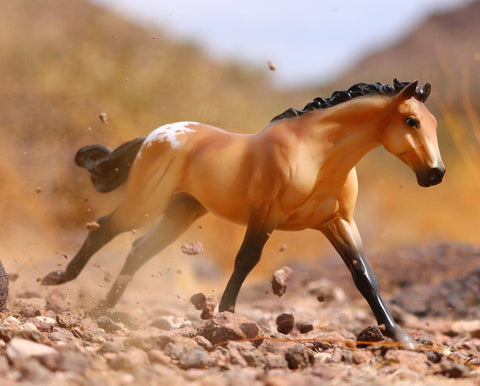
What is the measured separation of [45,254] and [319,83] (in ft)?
44.8

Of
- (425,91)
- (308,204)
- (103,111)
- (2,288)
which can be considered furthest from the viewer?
(103,111)

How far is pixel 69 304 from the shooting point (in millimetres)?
4672

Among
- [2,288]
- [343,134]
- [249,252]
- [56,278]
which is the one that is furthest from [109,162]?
[343,134]

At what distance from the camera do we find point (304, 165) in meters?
3.59

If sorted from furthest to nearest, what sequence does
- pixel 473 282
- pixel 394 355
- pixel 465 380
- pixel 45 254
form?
pixel 45 254, pixel 473 282, pixel 394 355, pixel 465 380

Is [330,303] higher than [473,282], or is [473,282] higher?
[473,282]

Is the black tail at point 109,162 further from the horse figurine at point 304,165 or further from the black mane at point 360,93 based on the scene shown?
the black mane at point 360,93

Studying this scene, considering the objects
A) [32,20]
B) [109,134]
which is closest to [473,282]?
[109,134]

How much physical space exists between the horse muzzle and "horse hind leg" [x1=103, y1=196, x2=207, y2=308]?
1646 millimetres

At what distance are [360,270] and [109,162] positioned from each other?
203 centimetres

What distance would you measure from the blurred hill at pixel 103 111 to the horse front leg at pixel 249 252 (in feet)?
5.96

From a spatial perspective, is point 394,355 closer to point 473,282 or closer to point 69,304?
point 69,304

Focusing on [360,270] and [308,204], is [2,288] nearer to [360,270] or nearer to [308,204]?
[308,204]

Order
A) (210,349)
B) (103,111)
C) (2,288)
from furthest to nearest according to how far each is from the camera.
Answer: (103,111)
(2,288)
(210,349)
